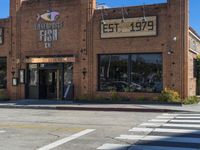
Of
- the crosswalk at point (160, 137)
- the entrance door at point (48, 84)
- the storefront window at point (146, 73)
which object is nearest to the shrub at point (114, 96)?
the storefront window at point (146, 73)

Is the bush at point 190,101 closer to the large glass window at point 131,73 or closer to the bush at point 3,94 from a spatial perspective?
the large glass window at point 131,73

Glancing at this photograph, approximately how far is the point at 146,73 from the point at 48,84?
7.46 m

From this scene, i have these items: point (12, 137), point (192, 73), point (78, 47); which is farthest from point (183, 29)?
point (12, 137)

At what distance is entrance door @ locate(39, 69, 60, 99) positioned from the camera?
95.3ft

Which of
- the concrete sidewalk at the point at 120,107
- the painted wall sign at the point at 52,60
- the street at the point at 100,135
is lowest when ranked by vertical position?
the street at the point at 100,135

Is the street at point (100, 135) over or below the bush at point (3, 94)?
below

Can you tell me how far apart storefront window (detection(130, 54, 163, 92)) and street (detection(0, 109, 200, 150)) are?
9.17 m

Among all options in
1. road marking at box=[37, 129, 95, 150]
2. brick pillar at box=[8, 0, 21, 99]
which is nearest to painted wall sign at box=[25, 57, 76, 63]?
brick pillar at box=[8, 0, 21, 99]

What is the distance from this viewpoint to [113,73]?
2670 centimetres

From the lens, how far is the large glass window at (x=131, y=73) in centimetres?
2545

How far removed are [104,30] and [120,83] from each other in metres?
3.52

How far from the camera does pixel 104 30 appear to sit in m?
26.6

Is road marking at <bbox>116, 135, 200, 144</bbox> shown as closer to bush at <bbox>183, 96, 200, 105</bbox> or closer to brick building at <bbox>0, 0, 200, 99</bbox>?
bush at <bbox>183, 96, 200, 105</bbox>

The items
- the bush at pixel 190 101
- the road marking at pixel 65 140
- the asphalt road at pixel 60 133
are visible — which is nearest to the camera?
the road marking at pixel 65 140
